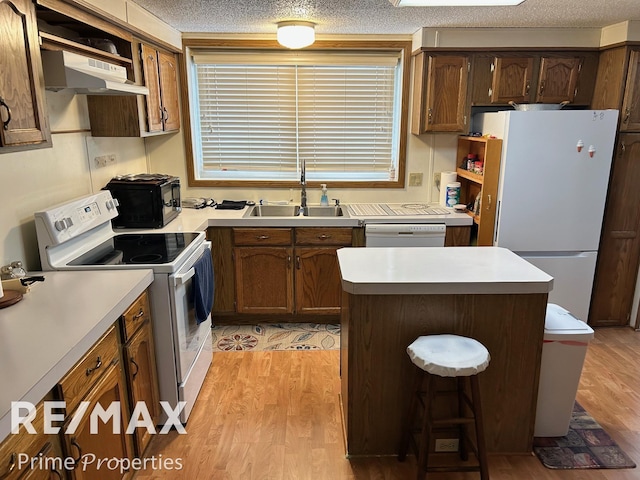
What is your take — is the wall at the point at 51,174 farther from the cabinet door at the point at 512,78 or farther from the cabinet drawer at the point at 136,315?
the cabinet door at the point at 512,78

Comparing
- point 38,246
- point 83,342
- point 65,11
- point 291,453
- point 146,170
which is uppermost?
point 65,11

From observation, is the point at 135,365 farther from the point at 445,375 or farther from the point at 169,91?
the point at 169,91

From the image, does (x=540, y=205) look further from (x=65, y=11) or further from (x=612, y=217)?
(x=65, y=11)

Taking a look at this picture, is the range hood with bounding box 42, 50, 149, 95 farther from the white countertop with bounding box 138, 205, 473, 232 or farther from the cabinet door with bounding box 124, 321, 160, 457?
the white countertop with bounding box 138, 205, 473, 232

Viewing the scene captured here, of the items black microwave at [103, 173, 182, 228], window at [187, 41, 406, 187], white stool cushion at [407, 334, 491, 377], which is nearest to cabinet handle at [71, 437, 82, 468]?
white stool cushion at [407, 334, 491, 377]

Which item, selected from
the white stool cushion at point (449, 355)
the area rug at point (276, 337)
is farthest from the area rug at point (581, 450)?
the area rug at point (276, 337)

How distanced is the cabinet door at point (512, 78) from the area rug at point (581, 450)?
7.68 feet

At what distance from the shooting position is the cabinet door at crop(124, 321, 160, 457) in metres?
1.92

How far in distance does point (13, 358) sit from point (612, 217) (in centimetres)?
374

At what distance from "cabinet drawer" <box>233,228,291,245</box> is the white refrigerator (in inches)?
60.8

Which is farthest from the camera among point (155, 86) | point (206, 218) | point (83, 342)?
point (206, 218)

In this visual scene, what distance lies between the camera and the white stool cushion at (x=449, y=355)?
173 centimetres

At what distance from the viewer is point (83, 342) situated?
1.46 m

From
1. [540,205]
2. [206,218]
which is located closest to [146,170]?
[206,218]
